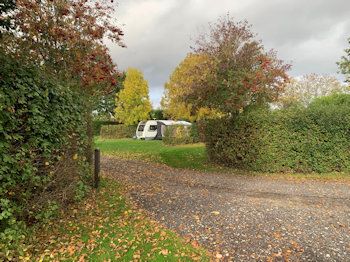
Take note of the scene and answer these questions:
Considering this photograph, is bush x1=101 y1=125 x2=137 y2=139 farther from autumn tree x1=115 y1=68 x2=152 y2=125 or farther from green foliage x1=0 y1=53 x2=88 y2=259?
green foliage x1=0 y1=53 x2=88 y2=259

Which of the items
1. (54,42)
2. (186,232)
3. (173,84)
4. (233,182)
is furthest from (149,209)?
(173,84)

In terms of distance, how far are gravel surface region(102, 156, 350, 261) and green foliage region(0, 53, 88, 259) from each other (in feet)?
7.32

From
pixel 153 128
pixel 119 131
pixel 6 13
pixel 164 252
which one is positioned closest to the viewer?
pixel 164 252

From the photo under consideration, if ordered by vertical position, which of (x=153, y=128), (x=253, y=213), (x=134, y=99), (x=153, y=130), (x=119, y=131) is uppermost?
(x=134, y=99)

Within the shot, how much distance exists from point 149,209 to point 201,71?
8.38m

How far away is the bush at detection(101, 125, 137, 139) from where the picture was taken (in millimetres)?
36031

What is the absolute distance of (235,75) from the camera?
12.7m

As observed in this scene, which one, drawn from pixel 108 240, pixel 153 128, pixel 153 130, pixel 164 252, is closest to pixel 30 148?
pixel 108 240

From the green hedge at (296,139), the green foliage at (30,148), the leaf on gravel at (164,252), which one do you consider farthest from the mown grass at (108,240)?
the green hedge at (296,139)

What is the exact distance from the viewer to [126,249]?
464 cm

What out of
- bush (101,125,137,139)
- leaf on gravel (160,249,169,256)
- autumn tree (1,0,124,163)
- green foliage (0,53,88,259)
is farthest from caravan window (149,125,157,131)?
leaf on gravel (160,249,169,256)

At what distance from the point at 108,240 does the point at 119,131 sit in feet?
104

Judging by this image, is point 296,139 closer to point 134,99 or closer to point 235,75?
point 235,75

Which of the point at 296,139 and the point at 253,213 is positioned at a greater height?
the point at 296,139
